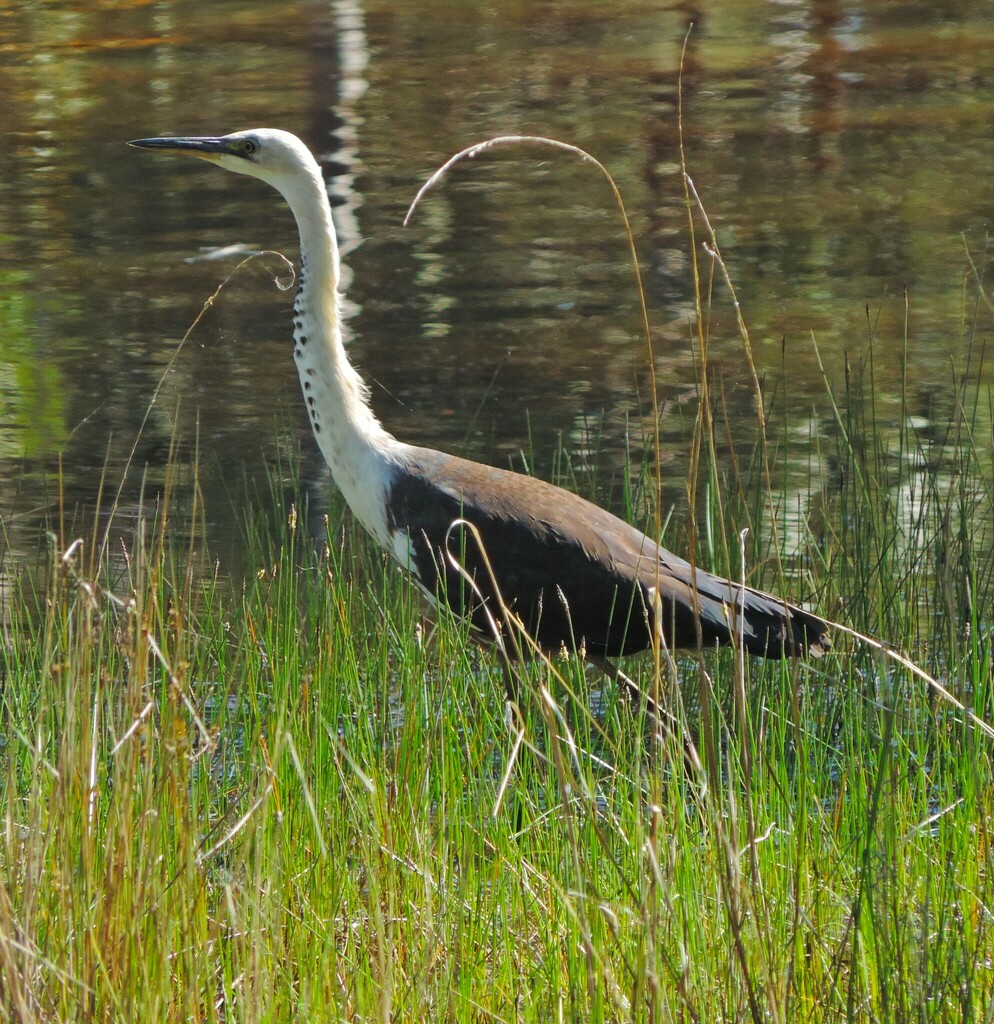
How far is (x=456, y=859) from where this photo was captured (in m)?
2.76

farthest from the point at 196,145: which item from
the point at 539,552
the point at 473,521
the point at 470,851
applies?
the point at 470,851

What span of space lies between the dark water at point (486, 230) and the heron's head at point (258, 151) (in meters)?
0.68

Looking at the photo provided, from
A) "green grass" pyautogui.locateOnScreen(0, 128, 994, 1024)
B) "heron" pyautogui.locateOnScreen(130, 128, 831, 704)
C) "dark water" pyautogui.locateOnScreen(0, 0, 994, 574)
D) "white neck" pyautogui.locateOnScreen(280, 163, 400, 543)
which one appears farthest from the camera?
"dark water" pyautogui.locateOnScreen(0, 0, 994, 574)

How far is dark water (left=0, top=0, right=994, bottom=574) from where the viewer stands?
258 inches

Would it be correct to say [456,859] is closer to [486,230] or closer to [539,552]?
[539,552]

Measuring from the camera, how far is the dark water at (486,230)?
21.5 feet

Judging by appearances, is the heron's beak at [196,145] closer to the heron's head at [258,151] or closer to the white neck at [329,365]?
the heron's head at [258,151]

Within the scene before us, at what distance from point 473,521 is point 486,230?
5.77m

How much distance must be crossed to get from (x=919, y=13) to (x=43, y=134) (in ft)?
28.4

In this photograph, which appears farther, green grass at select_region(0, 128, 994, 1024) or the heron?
the heron

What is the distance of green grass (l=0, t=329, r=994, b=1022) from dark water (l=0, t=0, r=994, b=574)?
936 millimetres

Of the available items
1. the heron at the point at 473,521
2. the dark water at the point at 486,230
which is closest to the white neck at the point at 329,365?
the heron at the point at 473,521

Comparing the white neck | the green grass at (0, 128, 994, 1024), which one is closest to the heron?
the white neck

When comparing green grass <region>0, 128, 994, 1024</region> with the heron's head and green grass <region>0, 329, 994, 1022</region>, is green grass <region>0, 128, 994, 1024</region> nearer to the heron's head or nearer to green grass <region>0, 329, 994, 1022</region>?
green grass <region>0, 329, 994, 1022</region>
